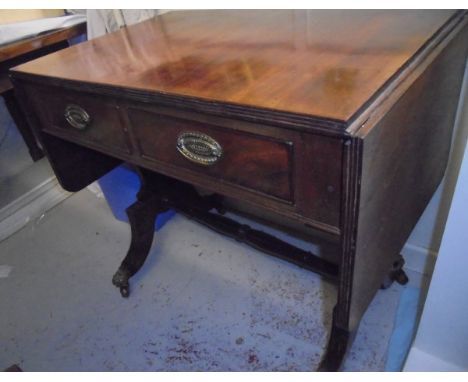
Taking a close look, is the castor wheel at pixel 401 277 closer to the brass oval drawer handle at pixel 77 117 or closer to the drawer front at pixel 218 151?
the drawer front at pixel 218 151

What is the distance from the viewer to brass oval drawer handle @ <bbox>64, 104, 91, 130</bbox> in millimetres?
828

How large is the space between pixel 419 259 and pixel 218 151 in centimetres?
86

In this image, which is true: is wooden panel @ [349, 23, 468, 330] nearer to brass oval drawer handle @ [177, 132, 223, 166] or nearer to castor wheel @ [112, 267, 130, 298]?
brass oval drawer handle @ [177, 132, 223, 166]

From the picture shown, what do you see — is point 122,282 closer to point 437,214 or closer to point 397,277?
point 397,277

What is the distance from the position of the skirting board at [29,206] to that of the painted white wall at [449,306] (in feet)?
5.35

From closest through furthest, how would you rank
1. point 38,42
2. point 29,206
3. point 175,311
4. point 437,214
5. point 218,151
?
point 218,151, point 437,214, point 175,311, point 38,42, point 29,206

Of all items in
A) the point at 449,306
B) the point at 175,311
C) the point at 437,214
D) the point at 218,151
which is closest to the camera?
the point at 218,151

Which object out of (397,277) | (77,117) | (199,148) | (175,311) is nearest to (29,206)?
(175,311)

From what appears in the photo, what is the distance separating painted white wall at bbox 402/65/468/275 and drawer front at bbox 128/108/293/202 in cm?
58

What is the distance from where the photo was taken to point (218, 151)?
63 centimetres

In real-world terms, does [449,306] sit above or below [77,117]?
below

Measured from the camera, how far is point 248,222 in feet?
4.97

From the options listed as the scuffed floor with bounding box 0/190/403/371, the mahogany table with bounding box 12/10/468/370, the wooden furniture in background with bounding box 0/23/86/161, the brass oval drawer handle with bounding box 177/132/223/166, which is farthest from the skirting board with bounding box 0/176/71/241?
the brass oval drawer handle with bounding box 177/132/223/166

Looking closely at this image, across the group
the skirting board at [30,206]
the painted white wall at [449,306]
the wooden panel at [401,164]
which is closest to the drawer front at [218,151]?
the wooden panel at [401,164]
